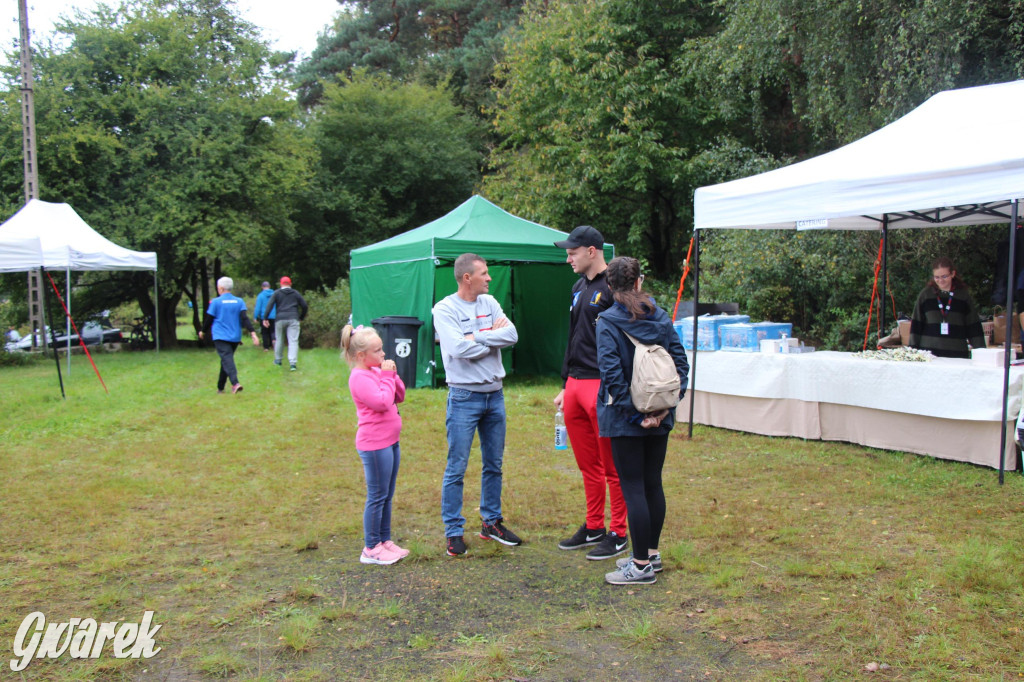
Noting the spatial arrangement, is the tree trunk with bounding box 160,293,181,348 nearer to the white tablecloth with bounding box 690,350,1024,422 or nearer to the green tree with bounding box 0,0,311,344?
the green tree with bounding box 0,0,311,344

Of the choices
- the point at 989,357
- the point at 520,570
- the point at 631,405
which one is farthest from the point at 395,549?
the point at 989,357

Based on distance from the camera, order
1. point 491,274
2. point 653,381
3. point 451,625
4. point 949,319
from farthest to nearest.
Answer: point 491,274 → point 949,319 → point 653,381 → point 451,625

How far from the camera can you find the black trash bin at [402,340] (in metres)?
11.0

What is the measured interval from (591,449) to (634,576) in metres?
0.76

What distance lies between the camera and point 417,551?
4.50 m

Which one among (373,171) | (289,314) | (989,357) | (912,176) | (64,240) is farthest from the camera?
(373,171)

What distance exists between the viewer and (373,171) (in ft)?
88.9

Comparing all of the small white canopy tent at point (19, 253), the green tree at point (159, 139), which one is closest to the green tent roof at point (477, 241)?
the small white canopy tent at point (19, 253)

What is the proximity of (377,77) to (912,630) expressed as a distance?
30770mm

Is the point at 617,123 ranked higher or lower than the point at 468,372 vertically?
higher

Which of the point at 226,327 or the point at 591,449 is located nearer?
the point at 591,449

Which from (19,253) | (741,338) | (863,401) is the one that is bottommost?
(863,401)

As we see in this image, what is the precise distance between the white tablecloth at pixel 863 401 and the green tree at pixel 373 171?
20.2 m

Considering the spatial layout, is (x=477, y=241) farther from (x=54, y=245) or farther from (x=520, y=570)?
(x=520, y=570)
